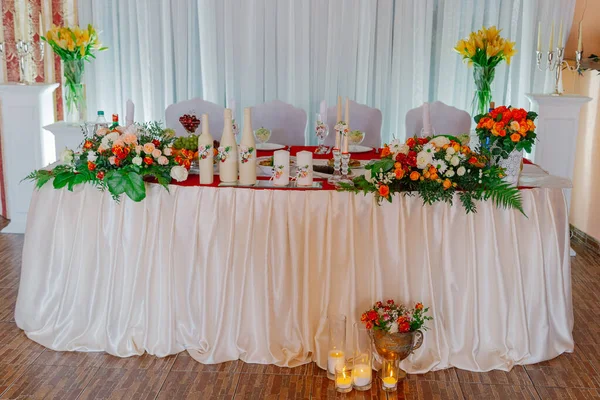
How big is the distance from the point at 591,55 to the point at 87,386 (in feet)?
12.4

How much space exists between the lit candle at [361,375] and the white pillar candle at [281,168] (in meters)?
0.82

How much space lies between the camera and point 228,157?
314cm

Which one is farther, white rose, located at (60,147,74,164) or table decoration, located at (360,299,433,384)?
white rose, located at (60,147,74,164)

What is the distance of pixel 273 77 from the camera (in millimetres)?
5234

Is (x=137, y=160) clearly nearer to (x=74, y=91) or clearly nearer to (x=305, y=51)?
(x=74, y=91)

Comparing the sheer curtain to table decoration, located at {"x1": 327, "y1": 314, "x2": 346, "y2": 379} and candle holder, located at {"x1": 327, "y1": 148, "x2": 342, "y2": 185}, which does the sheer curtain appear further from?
table decoration, located at {"x1": 327, "y1": 314, "x2": 346, "y2": 379}

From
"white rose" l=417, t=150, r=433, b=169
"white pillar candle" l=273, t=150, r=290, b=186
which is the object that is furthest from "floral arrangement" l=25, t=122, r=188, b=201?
"white rose" l=417, t=150, r=433, b=169

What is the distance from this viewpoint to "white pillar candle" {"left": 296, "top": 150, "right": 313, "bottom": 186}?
10.1 ft

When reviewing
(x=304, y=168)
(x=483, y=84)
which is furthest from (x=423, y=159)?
(x=483, y=84)

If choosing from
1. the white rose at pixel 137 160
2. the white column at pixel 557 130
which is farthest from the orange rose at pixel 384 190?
the white column at pixel 557 130

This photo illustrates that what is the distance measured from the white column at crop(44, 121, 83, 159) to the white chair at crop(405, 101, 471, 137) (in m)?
2.23

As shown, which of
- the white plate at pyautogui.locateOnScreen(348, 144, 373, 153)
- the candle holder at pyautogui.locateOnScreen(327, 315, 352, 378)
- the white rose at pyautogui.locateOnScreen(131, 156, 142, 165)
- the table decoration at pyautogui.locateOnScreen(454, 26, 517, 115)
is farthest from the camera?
the table decoration at pyautogui.locateOnScreen(454, 26, 517, 115)

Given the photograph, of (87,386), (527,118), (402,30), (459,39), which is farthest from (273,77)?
(87,386)

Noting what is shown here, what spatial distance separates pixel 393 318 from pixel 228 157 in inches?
38.6
